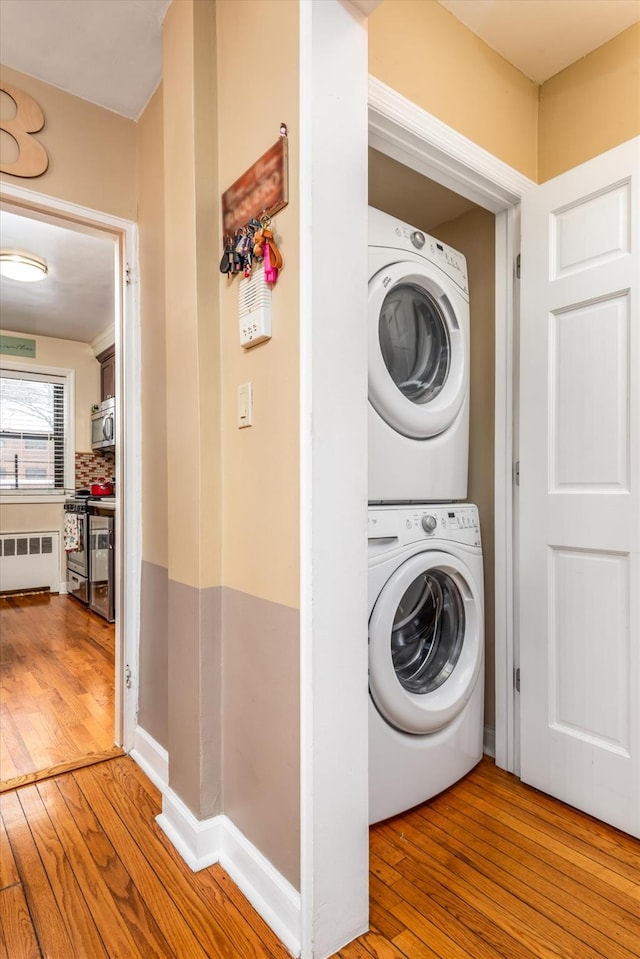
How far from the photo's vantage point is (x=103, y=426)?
491cm

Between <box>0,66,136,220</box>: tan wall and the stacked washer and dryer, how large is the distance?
105 cm

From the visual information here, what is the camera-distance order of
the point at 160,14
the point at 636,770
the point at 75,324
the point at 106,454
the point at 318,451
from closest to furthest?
the point at 318,451
the point at 636,770
the point at 160,14
the point at 75,324
the point at 106,454

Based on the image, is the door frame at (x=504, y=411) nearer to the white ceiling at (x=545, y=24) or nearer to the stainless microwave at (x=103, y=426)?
the white ceiling at (x=545, y=24)

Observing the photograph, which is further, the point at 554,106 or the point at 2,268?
the point at 2,268

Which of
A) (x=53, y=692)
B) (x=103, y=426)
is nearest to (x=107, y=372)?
(x=103, y=426)

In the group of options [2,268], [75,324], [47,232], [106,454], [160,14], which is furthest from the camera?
[106,454]

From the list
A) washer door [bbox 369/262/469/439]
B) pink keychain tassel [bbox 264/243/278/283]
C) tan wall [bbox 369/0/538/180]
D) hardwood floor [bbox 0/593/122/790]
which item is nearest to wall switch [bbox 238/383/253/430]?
pink keychain tassel [bbox 264/243/278/283]

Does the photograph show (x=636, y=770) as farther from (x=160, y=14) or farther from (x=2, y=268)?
(x=2, y=268)

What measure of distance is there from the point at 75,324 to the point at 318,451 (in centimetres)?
447

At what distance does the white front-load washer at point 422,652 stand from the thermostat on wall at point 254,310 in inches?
22.5

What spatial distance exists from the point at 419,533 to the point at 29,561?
14.8ft

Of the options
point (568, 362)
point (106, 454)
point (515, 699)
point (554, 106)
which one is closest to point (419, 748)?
point (515, 699)

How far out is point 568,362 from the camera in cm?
170

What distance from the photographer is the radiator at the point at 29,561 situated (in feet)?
16.0
